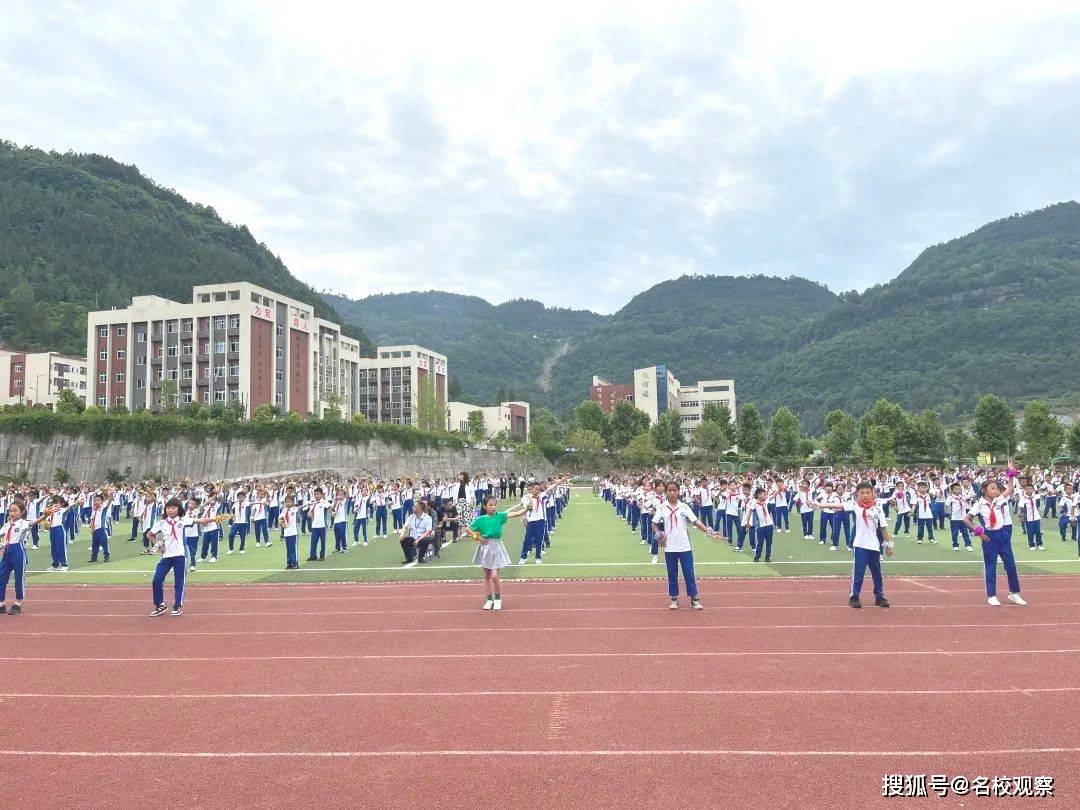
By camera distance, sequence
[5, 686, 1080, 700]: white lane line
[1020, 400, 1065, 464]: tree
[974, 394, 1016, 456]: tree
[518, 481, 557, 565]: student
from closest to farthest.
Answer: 1. [5, 686, 1080, 700]: white lane line
2. [518, 481, 557, 565]: student
3. [1020, 400, 1065, 464]: tree
4. [974, 394, 1016, 456]: tree

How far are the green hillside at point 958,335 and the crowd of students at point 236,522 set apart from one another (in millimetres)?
112555

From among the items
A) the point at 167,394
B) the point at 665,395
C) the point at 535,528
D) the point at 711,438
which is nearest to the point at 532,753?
the point at 535,528

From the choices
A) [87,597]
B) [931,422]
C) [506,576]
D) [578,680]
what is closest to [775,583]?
[506,576]

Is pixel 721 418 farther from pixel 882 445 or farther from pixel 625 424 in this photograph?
pixel 882 445

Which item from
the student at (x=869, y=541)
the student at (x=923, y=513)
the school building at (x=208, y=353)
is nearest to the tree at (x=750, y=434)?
the school building at (x=208, y=353)

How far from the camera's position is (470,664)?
24.8 ft

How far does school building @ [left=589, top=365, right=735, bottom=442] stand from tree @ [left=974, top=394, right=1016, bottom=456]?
1875 inches

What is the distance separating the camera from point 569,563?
51.8 ft

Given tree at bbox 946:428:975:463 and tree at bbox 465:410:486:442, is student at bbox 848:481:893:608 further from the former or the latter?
tree at bbox 946:428:975:463

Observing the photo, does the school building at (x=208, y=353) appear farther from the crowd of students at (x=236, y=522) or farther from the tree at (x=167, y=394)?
the crowd of students at (x=236, y=522)

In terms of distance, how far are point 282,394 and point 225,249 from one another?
262 ft

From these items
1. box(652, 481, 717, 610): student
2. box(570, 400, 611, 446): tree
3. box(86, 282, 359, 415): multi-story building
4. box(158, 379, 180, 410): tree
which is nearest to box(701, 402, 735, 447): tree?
box(570, 400, 611, 446): tree

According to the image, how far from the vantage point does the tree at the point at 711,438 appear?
265 ft

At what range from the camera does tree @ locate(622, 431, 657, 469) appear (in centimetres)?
7550
